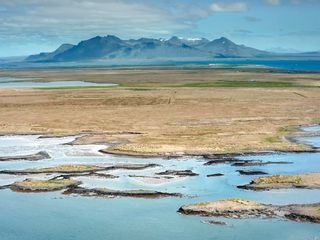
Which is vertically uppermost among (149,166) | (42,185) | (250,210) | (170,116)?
(250,210)

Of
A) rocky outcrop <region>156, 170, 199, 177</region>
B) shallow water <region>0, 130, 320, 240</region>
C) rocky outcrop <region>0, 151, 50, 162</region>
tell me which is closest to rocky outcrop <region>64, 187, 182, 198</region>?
shallow water <region>0, 130, 320, 240</region>

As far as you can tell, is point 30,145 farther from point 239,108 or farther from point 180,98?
point 180,98

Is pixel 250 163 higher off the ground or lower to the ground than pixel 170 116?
higher

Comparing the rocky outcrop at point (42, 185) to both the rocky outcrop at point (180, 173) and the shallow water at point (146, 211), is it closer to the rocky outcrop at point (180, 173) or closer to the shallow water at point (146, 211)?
the shallow water at point (146, 211)

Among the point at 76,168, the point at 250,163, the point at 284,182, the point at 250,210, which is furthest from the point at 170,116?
the point at 250,210

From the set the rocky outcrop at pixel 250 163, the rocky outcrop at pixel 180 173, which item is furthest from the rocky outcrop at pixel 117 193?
the rocky outcrop at pixel 250 163

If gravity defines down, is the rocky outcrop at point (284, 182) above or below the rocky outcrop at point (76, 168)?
above

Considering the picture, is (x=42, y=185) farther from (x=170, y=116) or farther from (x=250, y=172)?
(x=170, y=116)
